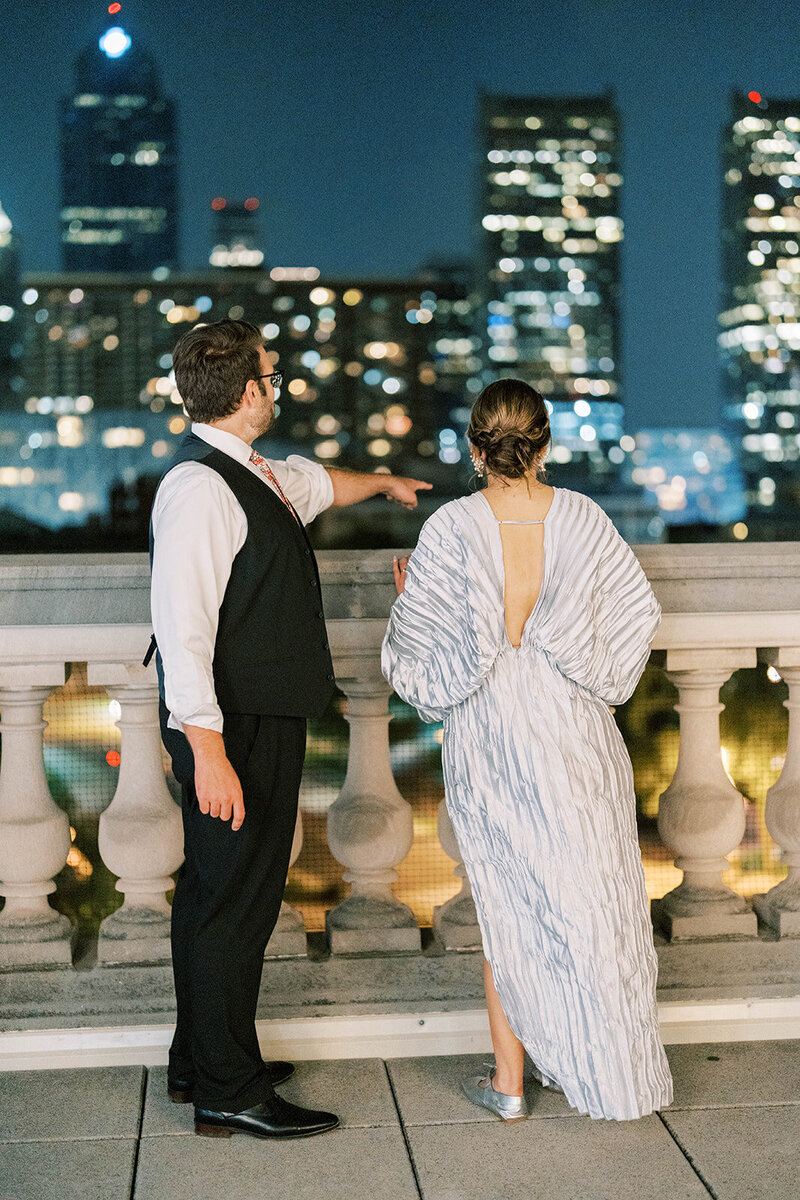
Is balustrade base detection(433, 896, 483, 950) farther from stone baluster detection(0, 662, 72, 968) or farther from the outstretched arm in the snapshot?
the outstretched arm

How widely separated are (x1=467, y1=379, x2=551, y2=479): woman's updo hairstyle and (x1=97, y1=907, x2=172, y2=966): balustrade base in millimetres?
1580

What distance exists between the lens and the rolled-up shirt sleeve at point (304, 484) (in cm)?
A: 319

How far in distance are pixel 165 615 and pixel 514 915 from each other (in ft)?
3.62

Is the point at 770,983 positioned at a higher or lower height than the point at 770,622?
lower

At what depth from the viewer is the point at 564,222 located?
115000 mm

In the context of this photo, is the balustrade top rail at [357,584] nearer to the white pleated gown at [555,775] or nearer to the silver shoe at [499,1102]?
the white pleated gown at [555,775]

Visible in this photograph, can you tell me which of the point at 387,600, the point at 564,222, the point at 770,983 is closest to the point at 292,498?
the point at 387,600

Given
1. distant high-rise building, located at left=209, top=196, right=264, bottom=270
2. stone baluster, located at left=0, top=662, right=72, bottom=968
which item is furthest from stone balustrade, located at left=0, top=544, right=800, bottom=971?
distant high-rise building, located at left=209, top=196, right=264, bottom=270

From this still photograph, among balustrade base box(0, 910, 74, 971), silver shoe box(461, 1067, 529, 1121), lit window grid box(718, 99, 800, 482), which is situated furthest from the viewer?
lit window grid box(718, 99, 800, 482)

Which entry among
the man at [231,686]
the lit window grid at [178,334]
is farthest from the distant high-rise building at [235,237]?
the man at [231,686]

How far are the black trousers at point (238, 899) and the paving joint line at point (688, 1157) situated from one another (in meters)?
0.95

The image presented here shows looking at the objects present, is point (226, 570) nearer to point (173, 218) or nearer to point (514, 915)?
point (514, 915)

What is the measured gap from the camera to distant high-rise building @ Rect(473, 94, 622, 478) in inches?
4235

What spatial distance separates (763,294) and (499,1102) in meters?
116
